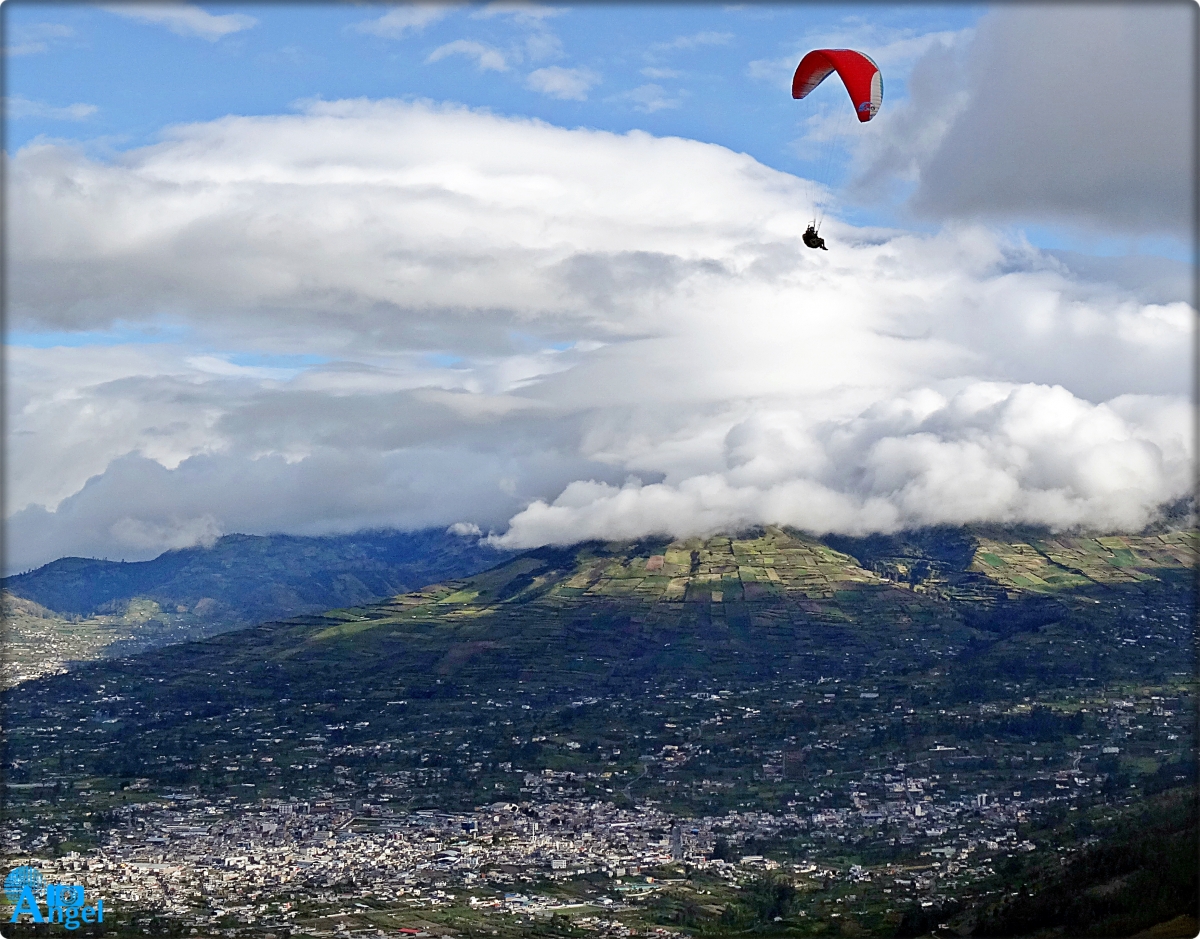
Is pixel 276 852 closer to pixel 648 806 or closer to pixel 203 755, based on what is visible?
pixel 648 806

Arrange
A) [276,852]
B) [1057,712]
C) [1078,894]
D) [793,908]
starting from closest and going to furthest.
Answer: [1078,894] → [793,908] → [276,852] → [1057,712]

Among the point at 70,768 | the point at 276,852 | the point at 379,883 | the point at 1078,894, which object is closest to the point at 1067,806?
the point at 1078,894

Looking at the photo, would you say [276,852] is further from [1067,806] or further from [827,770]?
[1067,806]

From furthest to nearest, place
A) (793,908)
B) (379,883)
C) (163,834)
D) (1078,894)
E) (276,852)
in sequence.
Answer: (163,834) → (276,852) → (379,883) → (793,908) → (1078,894)

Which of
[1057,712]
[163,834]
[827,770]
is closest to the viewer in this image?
[163,834]

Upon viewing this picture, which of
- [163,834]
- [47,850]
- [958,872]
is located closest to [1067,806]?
[958,872]

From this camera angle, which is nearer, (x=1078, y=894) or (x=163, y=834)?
(x=1078, y=894)
